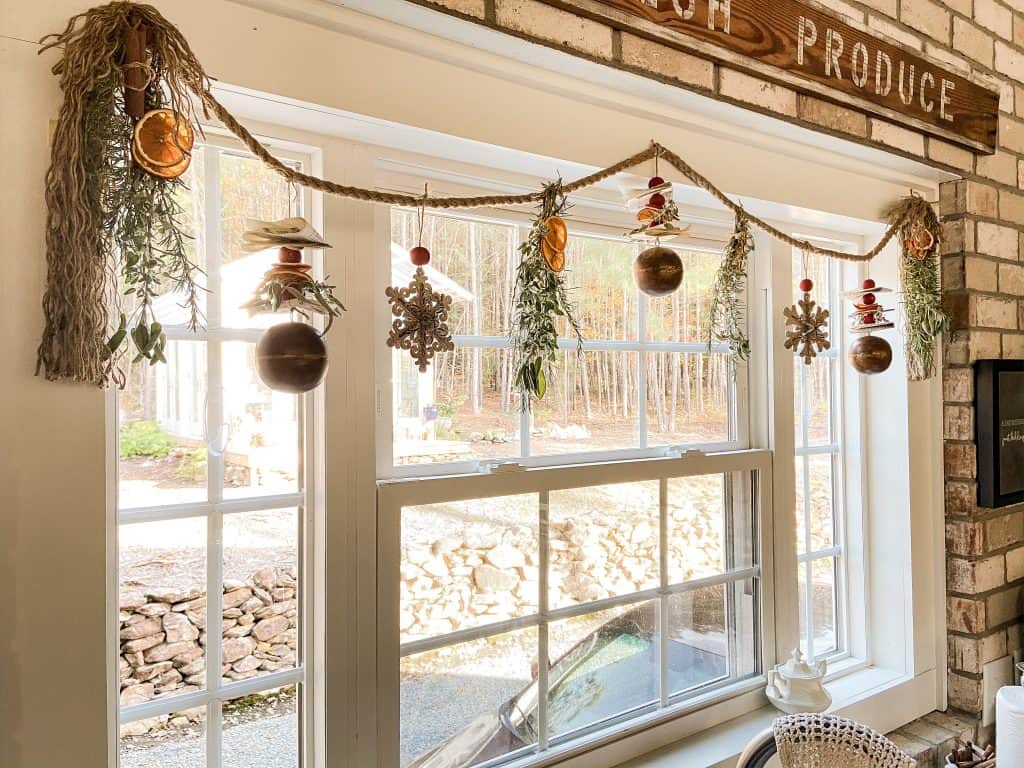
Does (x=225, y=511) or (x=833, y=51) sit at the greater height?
(x=833, y=51)

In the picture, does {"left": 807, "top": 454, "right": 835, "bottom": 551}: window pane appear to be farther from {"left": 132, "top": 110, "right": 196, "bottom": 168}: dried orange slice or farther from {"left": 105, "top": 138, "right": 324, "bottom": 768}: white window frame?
{"left": 132, "top": 110, "right": 196, "bottom": 168}: dried orange slice

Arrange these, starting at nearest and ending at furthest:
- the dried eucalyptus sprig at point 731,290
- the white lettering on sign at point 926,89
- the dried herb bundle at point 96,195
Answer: the dried herb bundle at point 96,195 < the dried eucalyptus sprig at point 731,290 < the white lettering on sign at point 926,89

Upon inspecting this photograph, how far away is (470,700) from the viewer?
1316mm

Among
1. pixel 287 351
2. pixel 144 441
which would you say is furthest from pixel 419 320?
pixel 144 441

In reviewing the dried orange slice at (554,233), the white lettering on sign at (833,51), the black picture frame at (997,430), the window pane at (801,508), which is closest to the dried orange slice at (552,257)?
the dried orange slice at (554,233)

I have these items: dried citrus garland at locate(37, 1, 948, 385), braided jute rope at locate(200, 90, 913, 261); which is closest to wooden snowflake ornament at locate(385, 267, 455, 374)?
braided jute rope at locate(200, 90, 913, 261)

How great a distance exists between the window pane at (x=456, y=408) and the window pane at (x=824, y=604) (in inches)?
42.0

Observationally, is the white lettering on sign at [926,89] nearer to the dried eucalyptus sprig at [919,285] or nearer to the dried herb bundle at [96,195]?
the dried eucalyptus sprig at [919,285]

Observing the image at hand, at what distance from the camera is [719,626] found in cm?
166

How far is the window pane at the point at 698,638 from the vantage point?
62.5 inches

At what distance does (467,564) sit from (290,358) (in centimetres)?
63

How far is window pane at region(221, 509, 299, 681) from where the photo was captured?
3.55ft

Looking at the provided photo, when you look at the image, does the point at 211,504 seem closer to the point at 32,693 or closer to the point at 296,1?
the point at 32,693

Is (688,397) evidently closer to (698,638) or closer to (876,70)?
(698,638)
